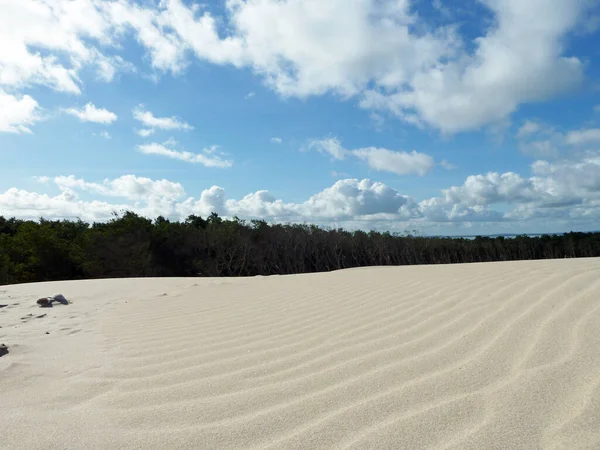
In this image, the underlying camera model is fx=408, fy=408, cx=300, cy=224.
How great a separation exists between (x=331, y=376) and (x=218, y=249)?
16890 mm

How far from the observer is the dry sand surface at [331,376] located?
1606 mm

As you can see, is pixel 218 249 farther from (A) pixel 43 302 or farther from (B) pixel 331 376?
(B) pixel 331 376

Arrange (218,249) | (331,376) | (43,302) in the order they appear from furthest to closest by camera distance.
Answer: (218,249) < (43,302) < (331,376)

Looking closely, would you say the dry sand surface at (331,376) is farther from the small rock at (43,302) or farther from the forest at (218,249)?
the forest at (218,249)

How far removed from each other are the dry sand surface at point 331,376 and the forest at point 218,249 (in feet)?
46.3

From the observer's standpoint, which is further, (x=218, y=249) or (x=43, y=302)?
(x=218, y=249)

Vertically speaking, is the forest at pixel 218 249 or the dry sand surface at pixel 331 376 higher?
the forest at pixel 218 249

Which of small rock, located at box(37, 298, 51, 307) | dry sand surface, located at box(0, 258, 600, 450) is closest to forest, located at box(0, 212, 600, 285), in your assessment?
small rock, located at box(37, 298, 51, 307)

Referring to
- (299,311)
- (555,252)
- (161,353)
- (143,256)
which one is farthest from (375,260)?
(161,353)

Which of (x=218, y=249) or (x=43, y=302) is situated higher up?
(x=218, y=249)

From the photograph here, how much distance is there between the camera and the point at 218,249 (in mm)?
18609

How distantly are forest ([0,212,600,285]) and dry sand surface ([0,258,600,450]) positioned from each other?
556 inches

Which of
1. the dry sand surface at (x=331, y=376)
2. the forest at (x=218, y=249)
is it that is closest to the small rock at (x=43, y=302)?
the dry sand surface at (x=331, y=376)

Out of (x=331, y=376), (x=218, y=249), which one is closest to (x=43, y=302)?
(x=331, y=376)
